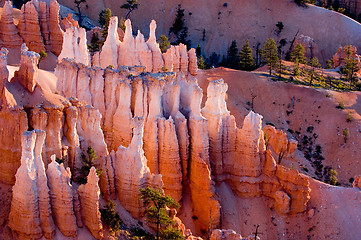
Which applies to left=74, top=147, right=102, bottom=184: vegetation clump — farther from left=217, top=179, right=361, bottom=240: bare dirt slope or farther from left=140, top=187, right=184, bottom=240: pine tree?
left=217, top=179, right=361, bottom=240: bare dirt slope

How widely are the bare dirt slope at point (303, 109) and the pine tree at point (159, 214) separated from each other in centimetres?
2770

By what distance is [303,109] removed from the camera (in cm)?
6738

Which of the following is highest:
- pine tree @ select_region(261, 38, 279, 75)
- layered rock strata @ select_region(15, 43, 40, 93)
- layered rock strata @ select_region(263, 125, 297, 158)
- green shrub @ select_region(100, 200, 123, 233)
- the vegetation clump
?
pine tree @ select_region(261, 38, 279, 75)

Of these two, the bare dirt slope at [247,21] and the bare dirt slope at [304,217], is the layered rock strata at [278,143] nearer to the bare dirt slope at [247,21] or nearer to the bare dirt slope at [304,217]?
the bare dirt slope at [304,217]

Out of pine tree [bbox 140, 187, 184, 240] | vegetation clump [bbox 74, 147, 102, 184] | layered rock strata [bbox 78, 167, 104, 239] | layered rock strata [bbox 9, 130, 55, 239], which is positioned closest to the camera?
layered rock strata [bbox 9, 130, 55, 239]

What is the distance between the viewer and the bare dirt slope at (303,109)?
200ft

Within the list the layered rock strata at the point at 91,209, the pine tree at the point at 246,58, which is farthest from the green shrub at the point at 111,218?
the pine tree at the point at 246,58

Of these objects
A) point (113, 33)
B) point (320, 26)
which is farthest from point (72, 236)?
point (320, 26)

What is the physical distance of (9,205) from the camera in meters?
29.1

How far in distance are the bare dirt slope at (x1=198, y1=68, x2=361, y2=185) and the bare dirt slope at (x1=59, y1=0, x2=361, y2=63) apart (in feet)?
103

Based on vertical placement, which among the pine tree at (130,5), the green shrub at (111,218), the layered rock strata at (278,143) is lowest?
the green shrub at (111,218)

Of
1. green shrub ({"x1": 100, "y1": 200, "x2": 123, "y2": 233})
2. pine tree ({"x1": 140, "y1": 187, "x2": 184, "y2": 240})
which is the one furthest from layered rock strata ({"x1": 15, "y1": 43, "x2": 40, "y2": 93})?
pine tree ({"x1": 140, "y1": 187, "x2": 184, "y2": 240})

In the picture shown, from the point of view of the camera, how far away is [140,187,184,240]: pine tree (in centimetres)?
3111

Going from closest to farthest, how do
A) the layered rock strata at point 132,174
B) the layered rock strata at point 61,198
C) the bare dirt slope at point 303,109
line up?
the layered rock strata at point 61,198
the layered rock strata at point 132,174
the bare dirt slope at point 303,109
